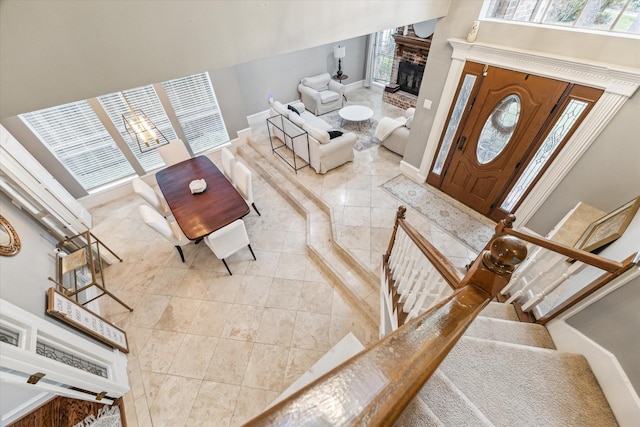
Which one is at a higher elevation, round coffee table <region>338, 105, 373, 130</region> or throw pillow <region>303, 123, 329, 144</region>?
throw pillow <region>303, 123, 329, 144</region>

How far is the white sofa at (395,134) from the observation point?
4.54 meters

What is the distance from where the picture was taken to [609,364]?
130cm

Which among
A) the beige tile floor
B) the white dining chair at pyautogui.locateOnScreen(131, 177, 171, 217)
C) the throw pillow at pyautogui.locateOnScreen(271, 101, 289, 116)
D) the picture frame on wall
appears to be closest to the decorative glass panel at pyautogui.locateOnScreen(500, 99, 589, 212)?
the picture frame on wall

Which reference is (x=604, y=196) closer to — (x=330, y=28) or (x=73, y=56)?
(x=330, y=28)

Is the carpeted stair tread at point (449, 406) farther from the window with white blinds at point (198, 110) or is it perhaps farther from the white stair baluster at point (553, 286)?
the window with white blinds at point (198, 110)

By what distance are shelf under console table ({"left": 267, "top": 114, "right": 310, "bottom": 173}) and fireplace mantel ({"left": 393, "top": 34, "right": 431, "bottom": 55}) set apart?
3.98 m

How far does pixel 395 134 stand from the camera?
4.61m

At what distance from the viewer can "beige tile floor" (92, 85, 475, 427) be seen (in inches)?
93.3

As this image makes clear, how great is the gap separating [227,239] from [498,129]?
356cm

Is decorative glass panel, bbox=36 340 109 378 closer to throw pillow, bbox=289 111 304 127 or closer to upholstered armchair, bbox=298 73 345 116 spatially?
throw pillow, bbox=289 111 304 127

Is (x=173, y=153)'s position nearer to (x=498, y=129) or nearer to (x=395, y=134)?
(x=395, y=134)

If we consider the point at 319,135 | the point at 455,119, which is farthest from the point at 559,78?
the point at 319,135

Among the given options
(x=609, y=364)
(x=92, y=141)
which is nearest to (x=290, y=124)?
(x=92, y=141)

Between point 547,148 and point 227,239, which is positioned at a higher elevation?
point 547,148
